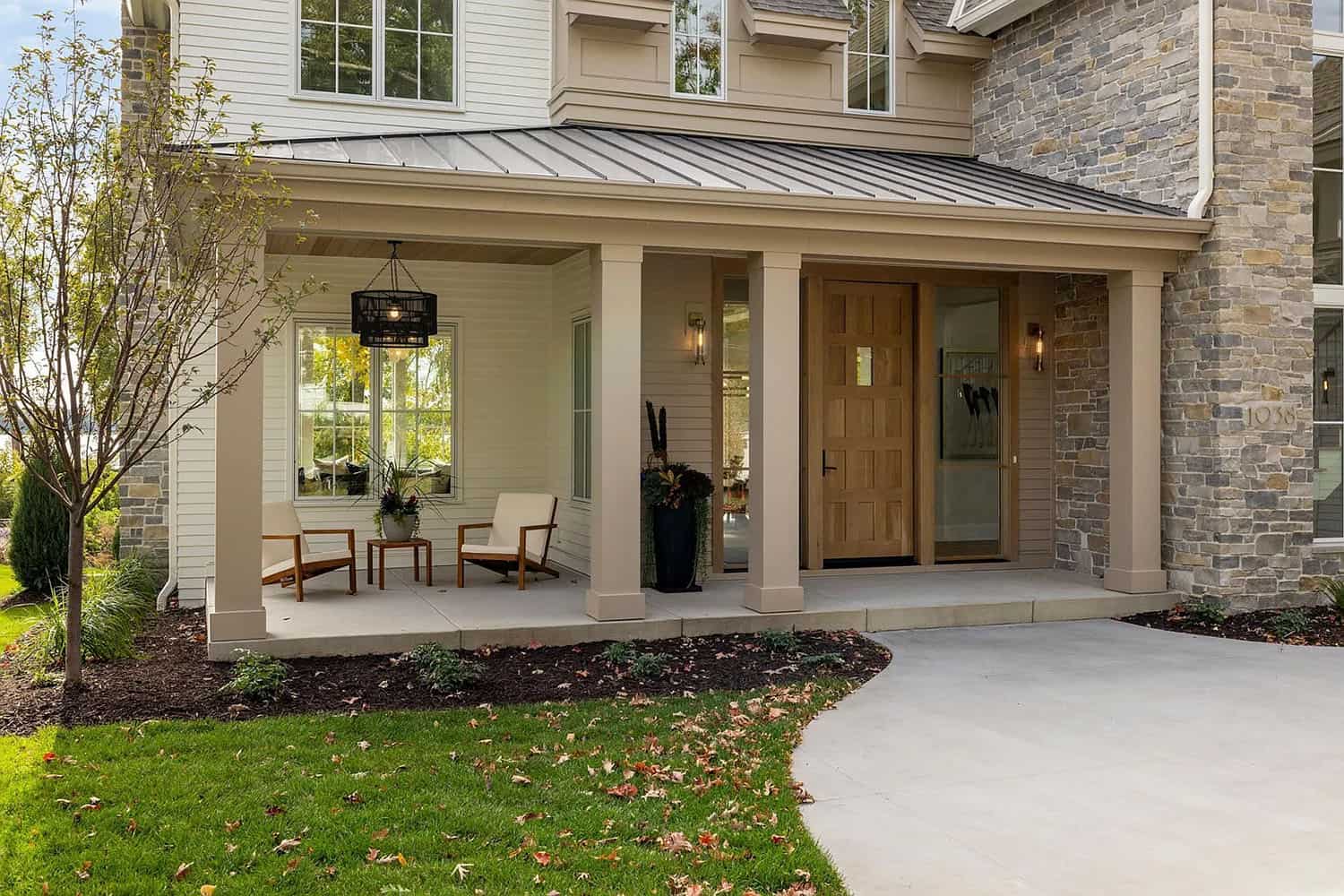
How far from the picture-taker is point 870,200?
8273 millimetres

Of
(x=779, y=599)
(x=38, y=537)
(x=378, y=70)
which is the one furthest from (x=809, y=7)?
(x=38, y=537)

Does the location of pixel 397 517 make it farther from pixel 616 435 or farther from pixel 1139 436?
pixel 1139 436

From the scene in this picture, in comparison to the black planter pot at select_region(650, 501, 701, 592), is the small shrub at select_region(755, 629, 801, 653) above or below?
below

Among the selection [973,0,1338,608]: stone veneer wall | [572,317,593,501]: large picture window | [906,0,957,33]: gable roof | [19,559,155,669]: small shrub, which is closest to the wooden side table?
[572,317,593,501]: large picture window

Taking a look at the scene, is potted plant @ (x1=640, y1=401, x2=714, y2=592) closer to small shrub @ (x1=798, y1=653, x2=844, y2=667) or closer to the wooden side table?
the wooden side table

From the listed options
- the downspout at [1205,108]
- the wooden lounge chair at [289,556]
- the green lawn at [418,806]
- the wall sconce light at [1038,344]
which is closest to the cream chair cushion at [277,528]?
the wooden lounge chair at [289,556]

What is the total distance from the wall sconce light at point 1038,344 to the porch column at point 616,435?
471 centimetres

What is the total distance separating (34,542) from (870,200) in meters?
8.69

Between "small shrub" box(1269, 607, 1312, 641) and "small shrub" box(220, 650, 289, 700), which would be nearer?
"small shrub" box(220, 650, 289, 700)

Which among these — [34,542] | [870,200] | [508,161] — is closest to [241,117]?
[508,161]

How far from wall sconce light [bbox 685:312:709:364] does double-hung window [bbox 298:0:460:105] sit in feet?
10.0

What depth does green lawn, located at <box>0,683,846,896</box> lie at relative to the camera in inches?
154

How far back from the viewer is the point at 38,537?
11.3 m

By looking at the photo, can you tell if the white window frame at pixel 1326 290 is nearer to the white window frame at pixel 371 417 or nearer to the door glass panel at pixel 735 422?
the door glass panel at pixel 735 422
